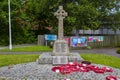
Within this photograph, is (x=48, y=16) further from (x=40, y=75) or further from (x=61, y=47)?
(x=40, y=75)

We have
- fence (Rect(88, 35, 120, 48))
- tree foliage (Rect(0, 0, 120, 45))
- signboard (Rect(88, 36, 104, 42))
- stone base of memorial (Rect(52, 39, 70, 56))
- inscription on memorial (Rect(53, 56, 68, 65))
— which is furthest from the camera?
fence (Rect(88, 35, 120, 48))

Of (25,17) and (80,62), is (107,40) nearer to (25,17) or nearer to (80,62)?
(25,17)

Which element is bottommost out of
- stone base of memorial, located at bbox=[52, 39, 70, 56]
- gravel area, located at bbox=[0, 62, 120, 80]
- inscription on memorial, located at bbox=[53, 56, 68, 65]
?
gravel area, located at bbox=[0, 62, 120, 80]

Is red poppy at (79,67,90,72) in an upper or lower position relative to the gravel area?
upper

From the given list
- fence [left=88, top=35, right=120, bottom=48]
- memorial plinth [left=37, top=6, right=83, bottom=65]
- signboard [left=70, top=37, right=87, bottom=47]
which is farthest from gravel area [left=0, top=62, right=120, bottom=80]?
fence [left=88, top=35, right=120, bottom=48]

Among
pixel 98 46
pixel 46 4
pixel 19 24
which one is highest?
pixel 46 4

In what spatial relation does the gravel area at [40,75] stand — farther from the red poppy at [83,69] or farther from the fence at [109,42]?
the fence at [109,42]

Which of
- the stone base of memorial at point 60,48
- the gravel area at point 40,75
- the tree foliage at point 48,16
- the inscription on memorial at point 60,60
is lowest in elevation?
the gravel area at point 40,75

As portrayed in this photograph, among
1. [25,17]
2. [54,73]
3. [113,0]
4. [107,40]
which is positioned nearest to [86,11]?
[113,0]

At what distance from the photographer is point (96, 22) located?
98.6ft

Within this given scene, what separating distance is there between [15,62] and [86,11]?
16699 millimetres

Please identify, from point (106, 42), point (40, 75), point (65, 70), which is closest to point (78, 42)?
point (106, 42)

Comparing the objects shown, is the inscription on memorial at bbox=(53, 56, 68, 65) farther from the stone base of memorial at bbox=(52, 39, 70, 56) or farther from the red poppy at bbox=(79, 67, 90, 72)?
the red poppy at bbox=(79, 67, 90, 72)

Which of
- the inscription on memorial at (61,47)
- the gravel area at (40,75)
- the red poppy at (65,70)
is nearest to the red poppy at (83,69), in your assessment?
the gravel area at (40,75)
